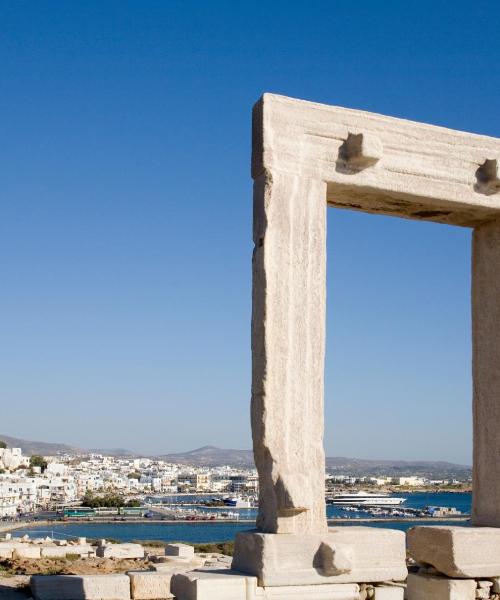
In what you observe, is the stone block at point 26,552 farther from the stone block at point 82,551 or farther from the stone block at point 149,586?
the stone block at point 149,586

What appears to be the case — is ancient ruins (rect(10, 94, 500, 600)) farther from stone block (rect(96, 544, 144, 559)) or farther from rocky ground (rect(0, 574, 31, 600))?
stone block (rect(96, 544, 144, 559))

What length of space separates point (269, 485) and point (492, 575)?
2145 mm

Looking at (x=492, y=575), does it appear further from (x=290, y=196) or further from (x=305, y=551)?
(x=290, y=196)

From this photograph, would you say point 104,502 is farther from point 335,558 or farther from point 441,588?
point 335,558

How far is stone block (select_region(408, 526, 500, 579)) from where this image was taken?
25.1 feet

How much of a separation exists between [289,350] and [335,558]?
5.43 feet

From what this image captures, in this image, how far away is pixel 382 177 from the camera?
26.3 feet

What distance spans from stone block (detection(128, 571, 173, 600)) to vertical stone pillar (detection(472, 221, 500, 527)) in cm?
531

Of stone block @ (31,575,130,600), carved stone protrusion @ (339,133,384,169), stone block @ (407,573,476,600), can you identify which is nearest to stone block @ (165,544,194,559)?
stone block @ (31,575,130,600)

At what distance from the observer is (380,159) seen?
8016 mm

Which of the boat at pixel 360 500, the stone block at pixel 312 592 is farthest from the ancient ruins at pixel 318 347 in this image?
the boat at pixel 360 500

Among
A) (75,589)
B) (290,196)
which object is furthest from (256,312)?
(75,589)

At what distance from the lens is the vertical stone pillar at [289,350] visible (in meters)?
7.23

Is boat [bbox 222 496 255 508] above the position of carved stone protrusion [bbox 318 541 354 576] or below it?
below
